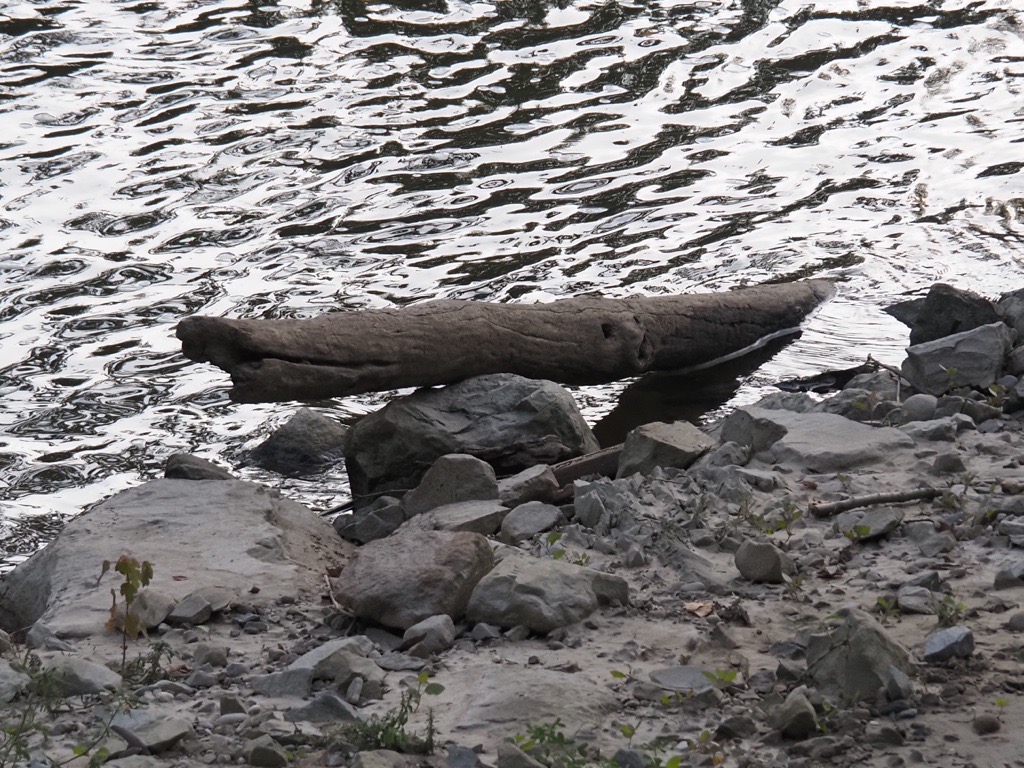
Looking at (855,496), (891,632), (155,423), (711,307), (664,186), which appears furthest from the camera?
(664,186)

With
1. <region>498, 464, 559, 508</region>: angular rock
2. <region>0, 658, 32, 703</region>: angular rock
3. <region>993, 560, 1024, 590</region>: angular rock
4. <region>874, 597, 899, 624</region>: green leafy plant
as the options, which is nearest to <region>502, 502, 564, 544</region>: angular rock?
<region>498, 464, 559, 508</region>: angular rock

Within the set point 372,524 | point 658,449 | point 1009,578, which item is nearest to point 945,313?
point 658,449

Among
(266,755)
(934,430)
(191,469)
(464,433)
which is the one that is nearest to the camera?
(266,755)

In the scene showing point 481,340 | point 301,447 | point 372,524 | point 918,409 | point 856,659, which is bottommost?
point 301,447

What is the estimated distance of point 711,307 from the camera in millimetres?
6668

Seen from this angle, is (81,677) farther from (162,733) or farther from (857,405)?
(857,405)

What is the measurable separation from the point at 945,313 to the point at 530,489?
260cm

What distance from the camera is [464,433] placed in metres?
5.38

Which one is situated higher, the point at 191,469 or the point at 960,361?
the point at 960,361

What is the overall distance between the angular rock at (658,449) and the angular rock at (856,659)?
5.79ft

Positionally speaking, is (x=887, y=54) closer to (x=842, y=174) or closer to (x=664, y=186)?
(x=842, y=174)

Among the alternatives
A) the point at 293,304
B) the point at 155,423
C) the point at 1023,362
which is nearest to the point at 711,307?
the point at 1023,362

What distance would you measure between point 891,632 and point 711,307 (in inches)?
147

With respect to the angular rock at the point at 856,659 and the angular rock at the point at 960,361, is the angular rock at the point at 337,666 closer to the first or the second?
the angular rock at the point at 856,659
